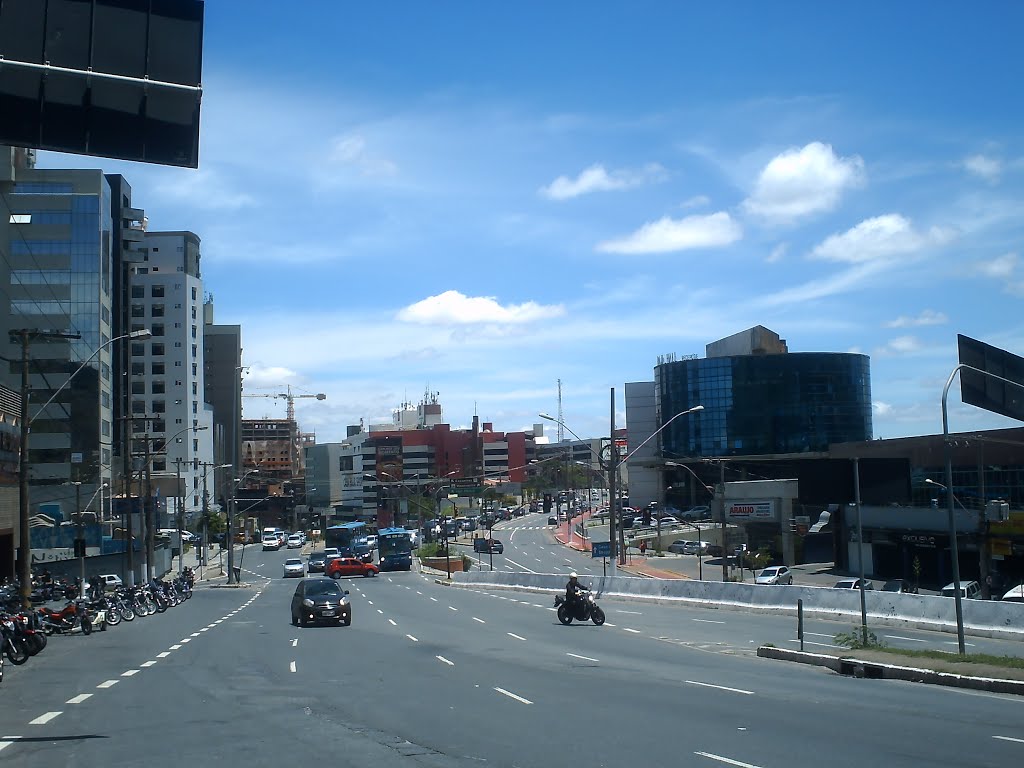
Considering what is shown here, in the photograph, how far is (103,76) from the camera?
35.9ft

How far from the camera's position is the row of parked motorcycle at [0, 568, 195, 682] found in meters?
22.8

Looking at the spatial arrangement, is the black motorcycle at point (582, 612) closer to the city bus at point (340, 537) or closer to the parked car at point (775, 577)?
the parked car at point (775, 577)

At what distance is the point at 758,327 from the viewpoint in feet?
446

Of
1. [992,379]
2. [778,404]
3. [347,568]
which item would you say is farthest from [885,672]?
[778,404]

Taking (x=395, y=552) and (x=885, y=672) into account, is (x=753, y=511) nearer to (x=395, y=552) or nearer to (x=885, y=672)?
(x=395, y=552)

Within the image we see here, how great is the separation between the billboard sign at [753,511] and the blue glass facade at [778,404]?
5437 cm

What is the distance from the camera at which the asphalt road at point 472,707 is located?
1170 cm

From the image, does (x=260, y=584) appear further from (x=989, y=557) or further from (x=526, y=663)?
(x=526, y=663)

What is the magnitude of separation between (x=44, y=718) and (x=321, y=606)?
18.5 metres

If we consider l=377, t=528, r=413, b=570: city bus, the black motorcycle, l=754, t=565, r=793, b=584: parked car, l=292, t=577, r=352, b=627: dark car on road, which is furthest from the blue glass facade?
l=292, t=577, r=352, b=627: dark car on road

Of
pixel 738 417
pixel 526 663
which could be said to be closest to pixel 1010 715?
pixel 526 663

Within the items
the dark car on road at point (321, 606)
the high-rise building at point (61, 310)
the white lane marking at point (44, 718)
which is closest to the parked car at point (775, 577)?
the dark car on road at point (321, 606)

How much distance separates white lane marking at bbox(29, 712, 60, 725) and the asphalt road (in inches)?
2.1

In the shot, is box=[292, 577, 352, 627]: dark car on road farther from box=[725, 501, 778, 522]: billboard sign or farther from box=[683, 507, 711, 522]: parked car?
box=[683, 507, 711, 522]: parked car
